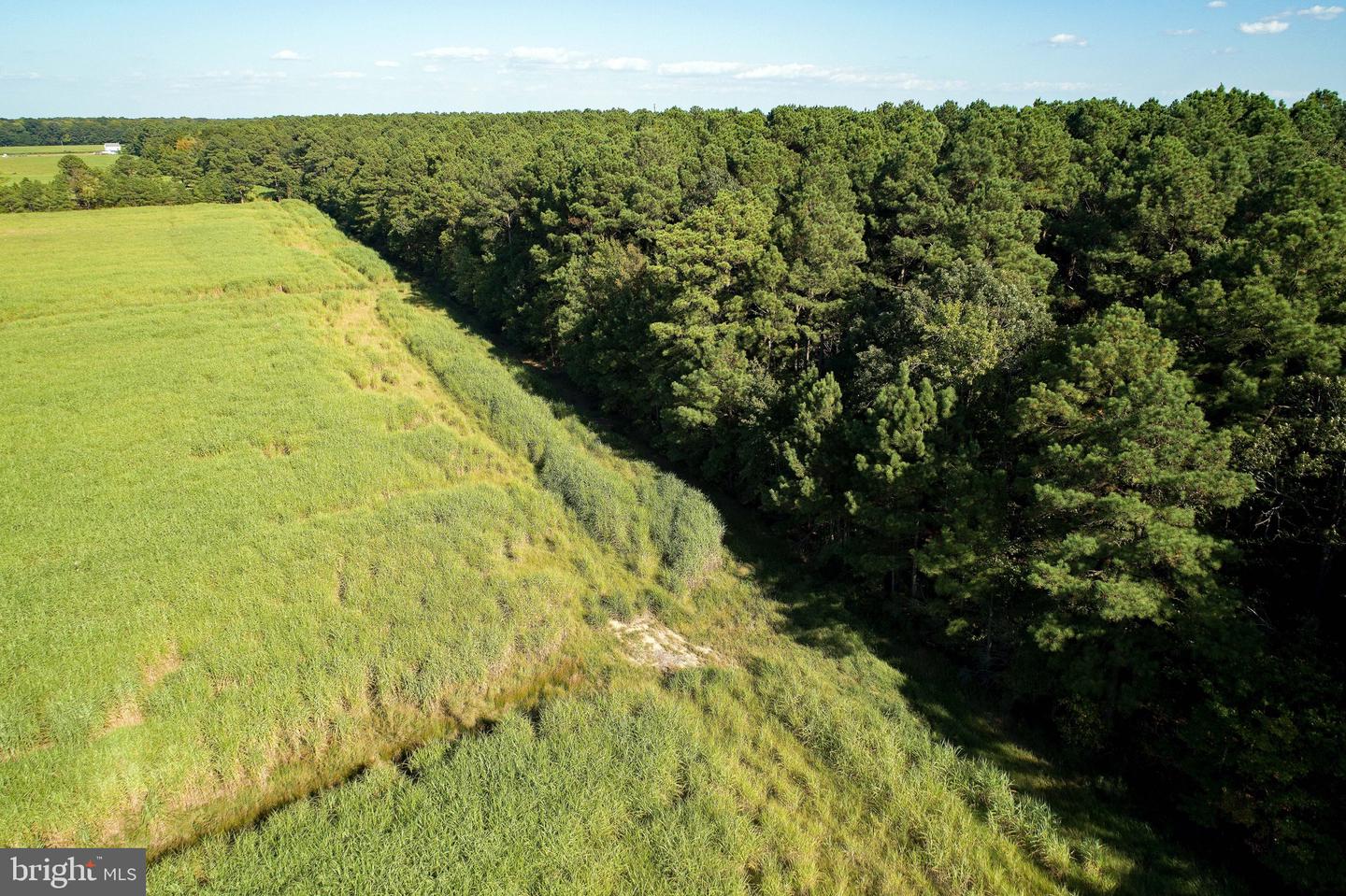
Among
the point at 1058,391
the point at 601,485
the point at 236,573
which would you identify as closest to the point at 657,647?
the point at 601,485

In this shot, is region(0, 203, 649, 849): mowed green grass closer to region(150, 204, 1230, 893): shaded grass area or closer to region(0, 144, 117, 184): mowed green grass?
region(150, 204, 1230, 893): shaded grass area

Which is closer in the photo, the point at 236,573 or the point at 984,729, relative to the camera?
the point at 984,729

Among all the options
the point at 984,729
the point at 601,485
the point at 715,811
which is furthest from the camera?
the point at 601,485

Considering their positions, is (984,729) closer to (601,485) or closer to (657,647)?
(657,647)

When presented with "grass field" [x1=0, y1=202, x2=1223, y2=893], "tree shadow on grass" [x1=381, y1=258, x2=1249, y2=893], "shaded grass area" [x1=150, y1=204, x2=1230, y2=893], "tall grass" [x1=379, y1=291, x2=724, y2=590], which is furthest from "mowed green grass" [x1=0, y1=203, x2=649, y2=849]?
"tree shadow on grass" [x1=381, y1=258, x2=1249, y2=893]

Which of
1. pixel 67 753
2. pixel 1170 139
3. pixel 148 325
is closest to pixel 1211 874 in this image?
pixel 67 753

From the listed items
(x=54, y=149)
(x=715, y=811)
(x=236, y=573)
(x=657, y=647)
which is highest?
(x=54, y=149)
